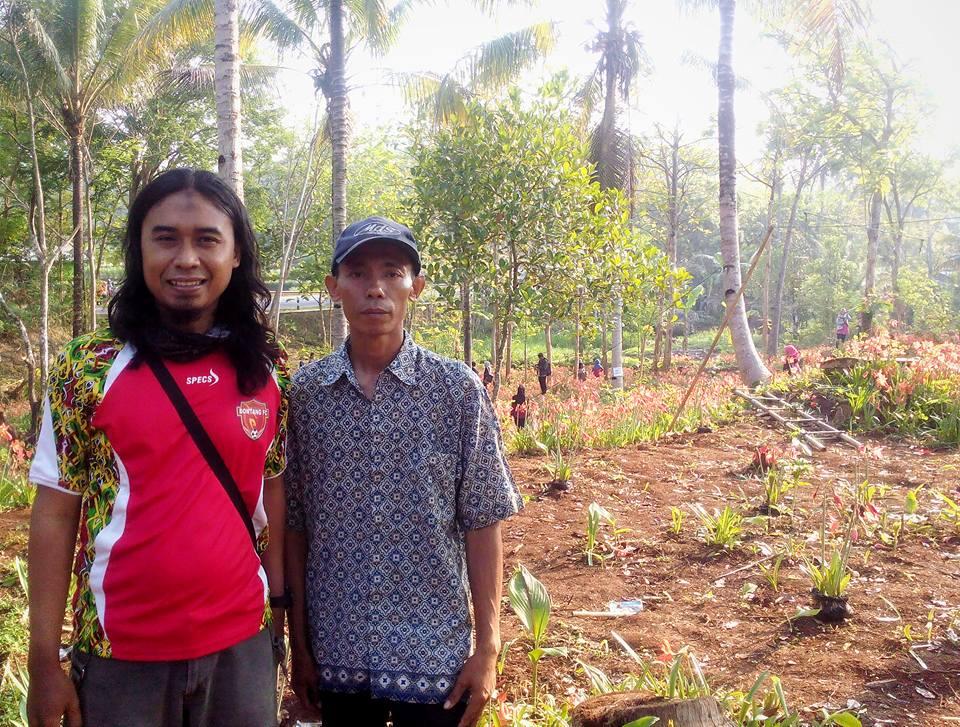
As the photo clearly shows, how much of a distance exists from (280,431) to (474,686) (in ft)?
2.52

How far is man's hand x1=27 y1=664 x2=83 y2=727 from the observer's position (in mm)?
1467

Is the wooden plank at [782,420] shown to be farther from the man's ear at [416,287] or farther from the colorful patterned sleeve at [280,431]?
the colorful patterned sleeve at [280,431]

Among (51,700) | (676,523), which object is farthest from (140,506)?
(676,523)

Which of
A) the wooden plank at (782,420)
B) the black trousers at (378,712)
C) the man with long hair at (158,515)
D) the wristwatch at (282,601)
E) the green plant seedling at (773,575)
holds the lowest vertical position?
the green plant seedling at (773,575)

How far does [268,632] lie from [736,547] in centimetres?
393

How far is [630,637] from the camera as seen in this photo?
3.64 metres

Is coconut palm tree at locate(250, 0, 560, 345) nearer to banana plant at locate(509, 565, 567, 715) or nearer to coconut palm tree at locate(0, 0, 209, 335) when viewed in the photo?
coconut palm tree at locate(0, 0, 209, 335)

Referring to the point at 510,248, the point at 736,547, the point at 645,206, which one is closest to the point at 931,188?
the point at 645,206

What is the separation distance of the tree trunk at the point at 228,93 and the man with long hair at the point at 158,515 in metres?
4.18

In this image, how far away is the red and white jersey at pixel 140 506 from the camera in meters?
1.50

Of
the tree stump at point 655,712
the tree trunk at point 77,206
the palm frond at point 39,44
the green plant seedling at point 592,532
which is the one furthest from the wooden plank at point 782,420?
the palm frond at point 39,44

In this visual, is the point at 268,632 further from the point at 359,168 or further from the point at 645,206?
the point at 645,206

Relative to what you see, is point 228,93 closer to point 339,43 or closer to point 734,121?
point 339,43

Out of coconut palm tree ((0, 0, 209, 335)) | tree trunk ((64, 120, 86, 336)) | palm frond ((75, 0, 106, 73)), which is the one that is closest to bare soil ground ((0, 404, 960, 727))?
tree trunk ((64, 120, 86, 336))
